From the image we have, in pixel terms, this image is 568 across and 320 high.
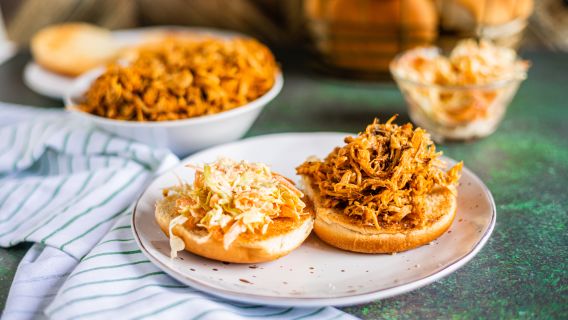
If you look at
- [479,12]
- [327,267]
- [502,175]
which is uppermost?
[479,12]

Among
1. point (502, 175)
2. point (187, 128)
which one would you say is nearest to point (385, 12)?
point (502, 175)

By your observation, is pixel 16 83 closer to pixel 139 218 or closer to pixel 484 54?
pixel 139 218

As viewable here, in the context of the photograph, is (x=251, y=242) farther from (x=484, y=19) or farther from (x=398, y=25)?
(x=484, y=19)

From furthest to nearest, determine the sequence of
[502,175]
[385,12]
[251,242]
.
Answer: [385,12] < [502,175] < [251,242]

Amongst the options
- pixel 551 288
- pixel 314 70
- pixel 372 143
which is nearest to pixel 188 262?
pixel 372 143

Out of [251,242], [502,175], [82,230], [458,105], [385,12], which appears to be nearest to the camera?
[251,242]

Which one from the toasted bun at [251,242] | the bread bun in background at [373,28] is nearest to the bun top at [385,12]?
Answer: the bread bun in background at [373,28]

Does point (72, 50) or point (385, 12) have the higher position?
point (385, 12)

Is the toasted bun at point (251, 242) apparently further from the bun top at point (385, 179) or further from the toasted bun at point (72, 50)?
the toasted bun at point (72, 50)
